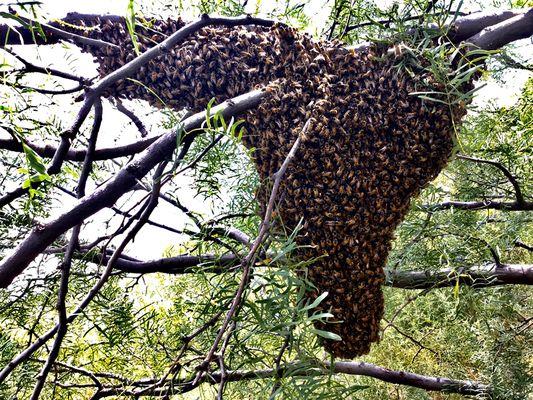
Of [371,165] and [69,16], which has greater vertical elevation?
[69,16]

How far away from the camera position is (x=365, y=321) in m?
0.59

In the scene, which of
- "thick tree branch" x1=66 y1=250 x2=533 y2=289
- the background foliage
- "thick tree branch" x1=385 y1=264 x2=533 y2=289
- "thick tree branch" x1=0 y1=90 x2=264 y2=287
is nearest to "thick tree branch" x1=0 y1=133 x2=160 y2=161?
the background foliage

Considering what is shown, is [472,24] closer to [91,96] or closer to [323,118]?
[323,118]

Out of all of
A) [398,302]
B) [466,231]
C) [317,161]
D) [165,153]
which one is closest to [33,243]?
[165,153]

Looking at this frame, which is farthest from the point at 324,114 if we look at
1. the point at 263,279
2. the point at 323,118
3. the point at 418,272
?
the point at 418,272

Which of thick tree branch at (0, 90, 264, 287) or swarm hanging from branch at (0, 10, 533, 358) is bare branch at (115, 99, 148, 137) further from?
thick tree branch at (0, 90, 264, 287)

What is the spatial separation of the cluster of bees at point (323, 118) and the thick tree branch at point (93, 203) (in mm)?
87

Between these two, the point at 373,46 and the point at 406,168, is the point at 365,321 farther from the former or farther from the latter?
the point at 373,46

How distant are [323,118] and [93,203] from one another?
0.87 ft

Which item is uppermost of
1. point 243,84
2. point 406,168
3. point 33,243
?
point 243,84

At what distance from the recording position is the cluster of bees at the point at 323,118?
0.51 meters

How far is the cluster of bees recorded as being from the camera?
51cm

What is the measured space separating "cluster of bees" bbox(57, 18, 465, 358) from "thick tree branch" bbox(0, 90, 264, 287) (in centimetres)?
9

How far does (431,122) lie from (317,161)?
0.46ft
